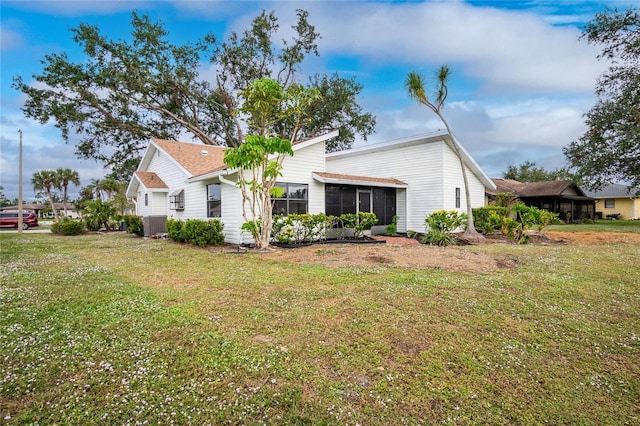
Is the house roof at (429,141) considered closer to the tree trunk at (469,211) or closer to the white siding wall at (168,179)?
the tree trunk at (469,211)

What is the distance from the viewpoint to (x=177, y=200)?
626 inches

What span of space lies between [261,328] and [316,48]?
26543 mm

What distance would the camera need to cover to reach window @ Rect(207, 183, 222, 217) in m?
12.9

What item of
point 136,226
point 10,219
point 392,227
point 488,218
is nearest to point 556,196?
point 488,218

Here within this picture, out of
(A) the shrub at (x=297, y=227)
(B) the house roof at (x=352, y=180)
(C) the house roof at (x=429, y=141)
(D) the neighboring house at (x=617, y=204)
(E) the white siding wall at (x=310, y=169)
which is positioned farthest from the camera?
(D) the neighboring house at (x=617, y=204)

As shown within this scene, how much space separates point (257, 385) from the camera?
269 centimetres

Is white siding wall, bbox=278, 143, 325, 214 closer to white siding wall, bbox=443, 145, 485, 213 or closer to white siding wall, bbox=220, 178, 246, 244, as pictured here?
white siding wall, bbox=220, 178, 246, 244

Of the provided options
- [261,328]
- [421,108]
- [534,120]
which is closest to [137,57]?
[421,108]

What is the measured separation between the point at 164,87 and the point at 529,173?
170 ft

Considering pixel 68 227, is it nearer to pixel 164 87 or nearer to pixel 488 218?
pixel 164 87

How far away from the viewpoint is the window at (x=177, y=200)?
15578 millimetres

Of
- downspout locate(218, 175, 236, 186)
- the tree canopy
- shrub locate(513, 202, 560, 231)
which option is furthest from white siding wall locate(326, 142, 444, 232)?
the tree canopy

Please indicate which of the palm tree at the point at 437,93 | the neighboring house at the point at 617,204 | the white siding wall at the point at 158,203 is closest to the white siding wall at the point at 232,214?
the white siding wall at the point at 158,203

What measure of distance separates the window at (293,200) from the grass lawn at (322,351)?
6.31m
